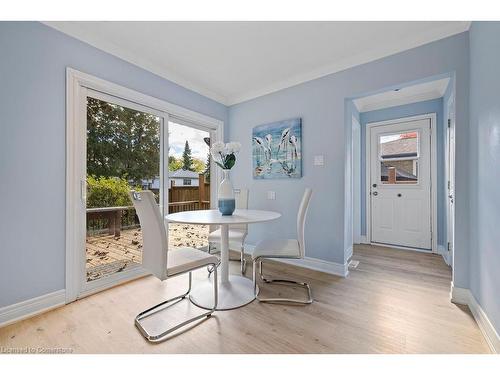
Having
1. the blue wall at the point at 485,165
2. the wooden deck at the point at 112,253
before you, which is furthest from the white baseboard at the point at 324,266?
the wooden deck at the point at 112,253

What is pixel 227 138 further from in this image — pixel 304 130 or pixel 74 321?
pixel 74 321

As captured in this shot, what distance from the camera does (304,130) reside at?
9.29 ft

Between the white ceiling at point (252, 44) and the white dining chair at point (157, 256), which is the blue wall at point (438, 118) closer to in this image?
the white ceiling at point (252, 44)

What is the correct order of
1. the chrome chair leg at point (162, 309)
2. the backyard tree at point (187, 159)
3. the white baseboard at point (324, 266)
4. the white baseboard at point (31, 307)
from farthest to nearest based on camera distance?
the backyard tree at point (187, 159)
the white baseboard at point (324, 266)
the white baseboard at point (31, 307)
the chrome chair leg at point (162, 309)

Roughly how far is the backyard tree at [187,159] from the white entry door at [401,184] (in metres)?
3.11

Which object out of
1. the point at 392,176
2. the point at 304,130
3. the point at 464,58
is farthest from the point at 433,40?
the point at 392,176

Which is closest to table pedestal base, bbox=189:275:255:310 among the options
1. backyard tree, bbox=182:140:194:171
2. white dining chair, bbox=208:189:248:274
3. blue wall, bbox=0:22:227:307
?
white dining chair, bbox=208:189:248:274

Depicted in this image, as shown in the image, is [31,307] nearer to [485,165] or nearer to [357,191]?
[485,165]

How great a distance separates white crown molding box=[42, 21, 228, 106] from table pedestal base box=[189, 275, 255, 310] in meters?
2.44

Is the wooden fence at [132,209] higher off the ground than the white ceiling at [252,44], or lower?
lower

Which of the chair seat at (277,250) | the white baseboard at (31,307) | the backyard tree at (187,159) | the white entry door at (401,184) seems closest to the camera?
the white baseboard at (31,307)

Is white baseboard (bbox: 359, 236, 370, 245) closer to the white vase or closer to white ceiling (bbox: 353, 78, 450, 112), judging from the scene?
white ceiling (bbox: 353, 78, 450, 112)

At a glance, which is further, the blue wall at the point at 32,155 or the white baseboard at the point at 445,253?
the white baseboard at the point at 445,253

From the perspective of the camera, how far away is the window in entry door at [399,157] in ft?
11.7
